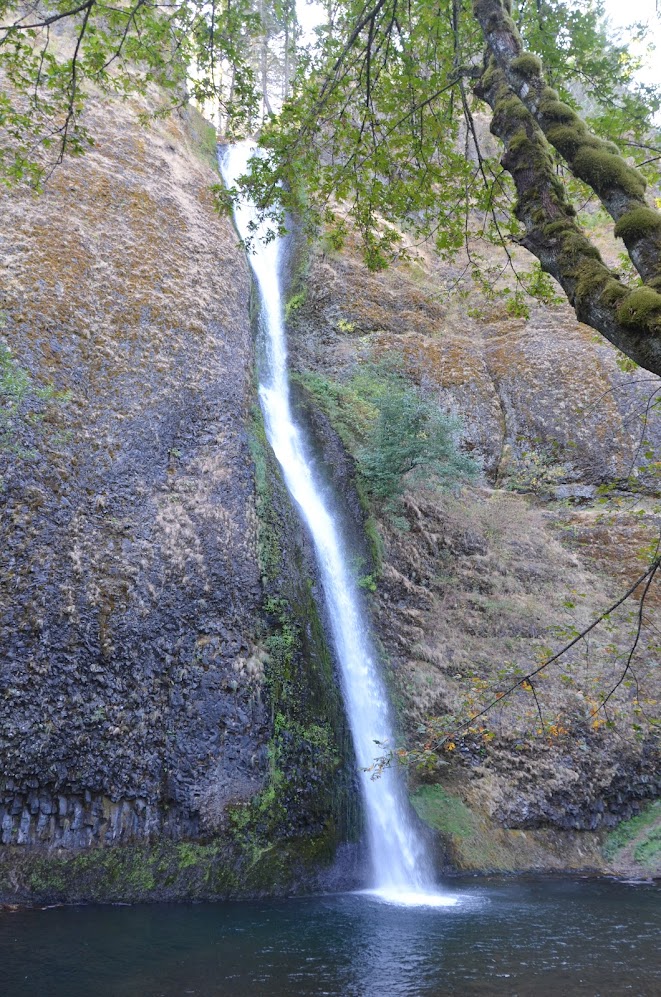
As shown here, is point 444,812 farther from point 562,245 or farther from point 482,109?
point 482,109

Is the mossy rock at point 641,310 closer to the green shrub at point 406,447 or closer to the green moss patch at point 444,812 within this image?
the green moss patch at point 444,812

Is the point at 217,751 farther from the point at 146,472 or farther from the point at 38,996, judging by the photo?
the point at 146,472

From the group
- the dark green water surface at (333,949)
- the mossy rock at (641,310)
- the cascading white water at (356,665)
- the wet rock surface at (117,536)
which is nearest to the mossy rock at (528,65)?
the mossy rock at (641,310)

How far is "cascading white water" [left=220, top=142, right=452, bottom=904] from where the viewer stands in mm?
9148

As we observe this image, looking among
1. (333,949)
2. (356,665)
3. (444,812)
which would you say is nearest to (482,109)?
(356,665)

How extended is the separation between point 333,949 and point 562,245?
643 cm

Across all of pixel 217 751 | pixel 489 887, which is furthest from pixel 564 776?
pixel 217 751

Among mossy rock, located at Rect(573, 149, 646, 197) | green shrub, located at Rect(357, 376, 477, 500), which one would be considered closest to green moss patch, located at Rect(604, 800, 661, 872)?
green shrub, located at Rect(357, 376, 477, 500)

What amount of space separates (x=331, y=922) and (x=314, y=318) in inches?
585

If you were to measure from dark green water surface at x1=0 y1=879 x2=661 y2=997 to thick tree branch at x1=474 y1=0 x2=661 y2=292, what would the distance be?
564 cm

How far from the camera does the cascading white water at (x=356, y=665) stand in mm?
9148

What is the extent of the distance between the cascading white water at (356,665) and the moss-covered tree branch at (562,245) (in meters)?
2.54

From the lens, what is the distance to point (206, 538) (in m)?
10.3

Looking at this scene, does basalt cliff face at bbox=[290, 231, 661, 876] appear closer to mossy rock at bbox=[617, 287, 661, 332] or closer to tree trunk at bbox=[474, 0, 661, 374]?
tree trunk at bbox=[474, 0, 661, 374]
